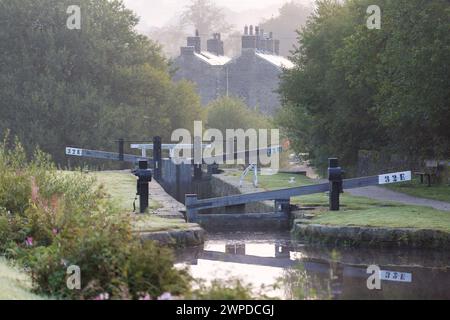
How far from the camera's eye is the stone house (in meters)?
82.8

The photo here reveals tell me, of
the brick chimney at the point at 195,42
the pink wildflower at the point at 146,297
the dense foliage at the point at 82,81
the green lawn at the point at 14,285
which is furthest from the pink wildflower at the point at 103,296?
the brick chimney at the point at 195,42

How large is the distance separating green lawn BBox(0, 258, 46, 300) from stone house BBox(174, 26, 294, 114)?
68934 mm

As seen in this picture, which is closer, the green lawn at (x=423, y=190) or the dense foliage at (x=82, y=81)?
the green lawn at (x=423, y=190)

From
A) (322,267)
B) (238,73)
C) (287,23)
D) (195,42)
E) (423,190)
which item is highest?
(287,23)

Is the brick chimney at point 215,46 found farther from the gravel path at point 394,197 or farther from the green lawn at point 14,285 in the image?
the green lawn at point 14,285

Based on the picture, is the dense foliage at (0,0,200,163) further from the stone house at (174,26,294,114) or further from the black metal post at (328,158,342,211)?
the black metal post at (328,158,342,211)

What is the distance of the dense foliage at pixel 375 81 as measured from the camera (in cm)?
2586

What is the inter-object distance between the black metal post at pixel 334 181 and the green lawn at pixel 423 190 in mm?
3482

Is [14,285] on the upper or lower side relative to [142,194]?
lower

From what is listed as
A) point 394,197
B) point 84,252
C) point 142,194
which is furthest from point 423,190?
point 84,252

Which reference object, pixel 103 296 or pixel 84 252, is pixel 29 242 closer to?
pixel 84 252

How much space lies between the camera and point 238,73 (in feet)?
275

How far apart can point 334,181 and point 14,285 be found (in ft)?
35.2
